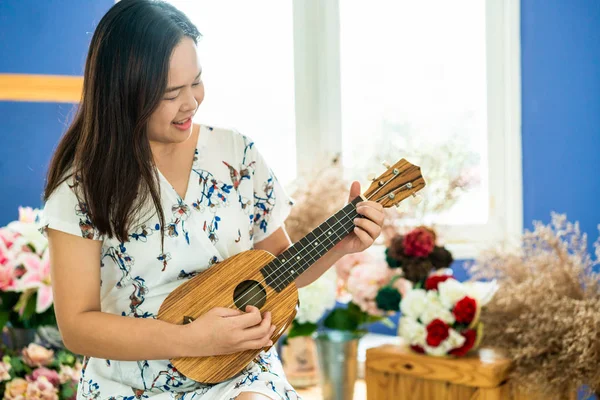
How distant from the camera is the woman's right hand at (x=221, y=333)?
1.38 metres

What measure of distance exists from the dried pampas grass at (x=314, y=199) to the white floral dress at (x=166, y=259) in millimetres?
968

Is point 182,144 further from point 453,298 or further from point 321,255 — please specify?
point 453,298

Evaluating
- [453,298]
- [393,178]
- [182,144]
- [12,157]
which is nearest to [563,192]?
[453,298]

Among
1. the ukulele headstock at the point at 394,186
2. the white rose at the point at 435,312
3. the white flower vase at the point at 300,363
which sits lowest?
the white flower vase at the point at 300,363

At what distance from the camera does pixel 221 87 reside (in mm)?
3188

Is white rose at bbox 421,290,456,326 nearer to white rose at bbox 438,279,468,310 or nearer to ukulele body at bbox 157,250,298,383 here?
white rose at bbox 438,279,468,310

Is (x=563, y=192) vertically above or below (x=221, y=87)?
below

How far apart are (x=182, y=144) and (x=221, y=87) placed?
1.62 meters

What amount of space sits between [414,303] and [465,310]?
0.46ft

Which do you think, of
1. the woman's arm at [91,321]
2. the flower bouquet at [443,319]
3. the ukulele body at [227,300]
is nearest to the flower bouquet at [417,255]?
the flower bouquet at [443,319]

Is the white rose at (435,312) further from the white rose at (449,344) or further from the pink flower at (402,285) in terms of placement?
the pink flower at (402,285)

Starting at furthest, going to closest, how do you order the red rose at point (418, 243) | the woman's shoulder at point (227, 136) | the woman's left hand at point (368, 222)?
the red rose at point (418, 243) < the woman's shoulder at point (227, 136) < the woman's left hand at point (368, 222)

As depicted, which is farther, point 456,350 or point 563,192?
point 563,192

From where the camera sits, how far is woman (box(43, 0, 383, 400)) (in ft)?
4.59
